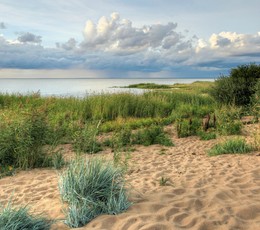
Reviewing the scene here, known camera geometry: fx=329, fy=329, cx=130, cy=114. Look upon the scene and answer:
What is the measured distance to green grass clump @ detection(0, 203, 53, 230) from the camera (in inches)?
137

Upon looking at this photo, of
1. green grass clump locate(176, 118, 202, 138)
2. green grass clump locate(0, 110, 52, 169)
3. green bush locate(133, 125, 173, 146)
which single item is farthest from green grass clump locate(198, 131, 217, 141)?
green grass clump locate(0, 110, 52, 169)

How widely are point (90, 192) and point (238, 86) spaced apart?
562 inches

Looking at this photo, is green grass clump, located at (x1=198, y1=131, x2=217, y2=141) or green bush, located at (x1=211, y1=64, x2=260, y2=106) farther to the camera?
green bush, located at (x1=211, y1=64, x2=260, y2=106)

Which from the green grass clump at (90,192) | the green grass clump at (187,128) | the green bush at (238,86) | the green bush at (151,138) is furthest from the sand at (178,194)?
the green bush at (238,86)

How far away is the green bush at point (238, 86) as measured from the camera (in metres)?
16.9

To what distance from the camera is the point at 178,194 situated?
476 cm

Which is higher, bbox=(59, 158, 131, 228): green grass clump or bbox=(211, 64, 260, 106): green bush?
bbox=(211, 64, 260, 106): green bush

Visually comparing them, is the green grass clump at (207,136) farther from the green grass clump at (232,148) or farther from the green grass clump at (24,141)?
the green grass clump at (24,141)

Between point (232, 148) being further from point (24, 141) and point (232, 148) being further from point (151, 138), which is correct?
point (24, 141)

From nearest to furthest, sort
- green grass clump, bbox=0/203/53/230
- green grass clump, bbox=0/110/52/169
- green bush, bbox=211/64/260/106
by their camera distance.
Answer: green grass clump, bbox=0/203/53/230, green grass clump, bbox=0/110/52/169, green bush, bbox=211/64/260/106

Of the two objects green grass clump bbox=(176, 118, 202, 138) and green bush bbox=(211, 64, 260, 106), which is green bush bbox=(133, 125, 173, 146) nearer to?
green grass clump bbox=(176, 118, 202, 138)

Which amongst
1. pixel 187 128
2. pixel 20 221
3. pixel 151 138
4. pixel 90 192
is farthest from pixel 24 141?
pixel 187 128

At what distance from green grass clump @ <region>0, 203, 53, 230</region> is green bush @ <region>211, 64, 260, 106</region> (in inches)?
561

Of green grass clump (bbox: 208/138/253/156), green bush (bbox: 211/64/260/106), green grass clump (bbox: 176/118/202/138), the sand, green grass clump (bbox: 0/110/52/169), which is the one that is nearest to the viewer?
the sand
